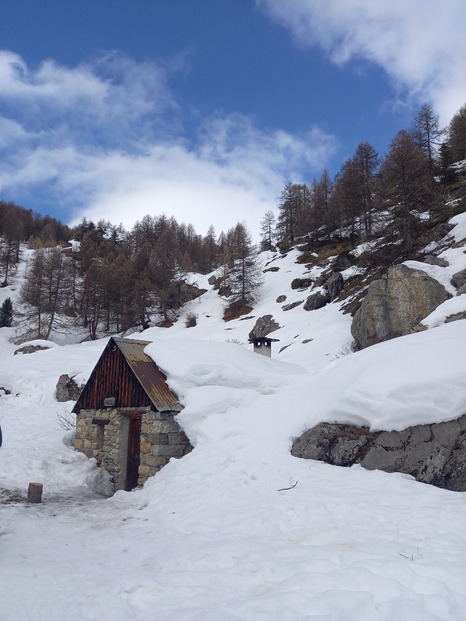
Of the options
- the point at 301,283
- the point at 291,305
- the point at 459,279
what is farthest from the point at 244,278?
the point at 459,279

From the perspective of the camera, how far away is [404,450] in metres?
6.98

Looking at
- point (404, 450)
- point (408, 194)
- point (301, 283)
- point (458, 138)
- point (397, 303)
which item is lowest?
point (404, 450)

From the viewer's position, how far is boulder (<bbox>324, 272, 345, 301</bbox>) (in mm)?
31125

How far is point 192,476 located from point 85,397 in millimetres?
6135

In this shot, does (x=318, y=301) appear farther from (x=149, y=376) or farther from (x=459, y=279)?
(x=149, y=376)

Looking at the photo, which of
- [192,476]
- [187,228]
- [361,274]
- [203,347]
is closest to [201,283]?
[361,274]

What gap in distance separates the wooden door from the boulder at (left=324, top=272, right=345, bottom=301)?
2243 cm

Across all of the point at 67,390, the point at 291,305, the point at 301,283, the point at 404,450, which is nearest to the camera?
the point at 404,450

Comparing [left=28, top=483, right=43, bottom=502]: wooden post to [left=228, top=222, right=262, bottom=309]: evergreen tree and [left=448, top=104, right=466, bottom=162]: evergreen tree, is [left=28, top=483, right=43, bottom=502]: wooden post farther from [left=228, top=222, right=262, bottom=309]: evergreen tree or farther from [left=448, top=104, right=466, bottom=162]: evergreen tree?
[left=448, top=104, right=466, bottom=162]: evergreen tree

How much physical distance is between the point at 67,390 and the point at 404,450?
18052mm

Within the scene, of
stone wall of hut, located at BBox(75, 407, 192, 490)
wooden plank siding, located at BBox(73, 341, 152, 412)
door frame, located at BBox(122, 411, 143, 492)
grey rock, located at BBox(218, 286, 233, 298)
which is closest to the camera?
stone wall of hut, located at BBox(75, 407, 192, 490)

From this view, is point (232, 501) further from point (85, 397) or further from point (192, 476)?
point (85, 397)

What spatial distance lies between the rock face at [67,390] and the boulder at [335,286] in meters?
19.9

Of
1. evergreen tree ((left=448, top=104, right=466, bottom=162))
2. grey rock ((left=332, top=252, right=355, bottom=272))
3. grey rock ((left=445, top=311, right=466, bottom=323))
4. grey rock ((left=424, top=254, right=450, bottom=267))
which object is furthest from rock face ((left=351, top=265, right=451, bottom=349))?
evergreen tree ((left=448, top=104, right=466, bottom=162))
